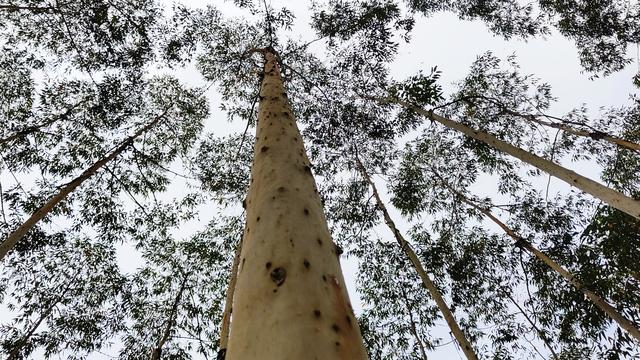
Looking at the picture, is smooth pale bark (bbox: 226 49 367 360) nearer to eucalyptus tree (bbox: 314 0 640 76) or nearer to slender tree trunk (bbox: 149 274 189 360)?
slender tree trunk (bbox: 149 274 189 360)

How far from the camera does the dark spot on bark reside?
1199 millimetres

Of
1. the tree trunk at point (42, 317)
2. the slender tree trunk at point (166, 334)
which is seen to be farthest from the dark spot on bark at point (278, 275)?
the tree trunk at point (42, 317)

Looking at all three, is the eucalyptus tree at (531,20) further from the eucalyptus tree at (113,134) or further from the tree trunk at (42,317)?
the tree trunk at (42,317)

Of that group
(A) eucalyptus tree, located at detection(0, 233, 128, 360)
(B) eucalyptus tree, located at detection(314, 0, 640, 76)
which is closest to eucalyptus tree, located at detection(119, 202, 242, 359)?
(A) eucalyptus tree, located at detection(0, 233, 128, 360)

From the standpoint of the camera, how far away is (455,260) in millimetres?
8320

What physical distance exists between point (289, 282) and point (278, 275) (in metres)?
0.06

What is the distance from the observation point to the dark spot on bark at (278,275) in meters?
1.20

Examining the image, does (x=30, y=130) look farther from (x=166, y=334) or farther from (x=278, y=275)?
(x=278, y=275)

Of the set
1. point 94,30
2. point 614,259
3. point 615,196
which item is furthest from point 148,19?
point 614,259

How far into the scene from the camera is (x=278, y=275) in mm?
1227

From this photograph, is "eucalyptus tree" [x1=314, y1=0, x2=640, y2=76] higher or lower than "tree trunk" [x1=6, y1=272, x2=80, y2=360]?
higher

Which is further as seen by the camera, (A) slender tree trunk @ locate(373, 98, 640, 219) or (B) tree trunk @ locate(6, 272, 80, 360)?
(B) tree trunk @ locate(6, 272, 80, 360)

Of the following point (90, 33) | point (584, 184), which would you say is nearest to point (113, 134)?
point (90, 33)

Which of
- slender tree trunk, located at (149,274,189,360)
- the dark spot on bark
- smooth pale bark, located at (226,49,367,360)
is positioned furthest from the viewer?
slender tree trunk, located at (149,274,189,360)
